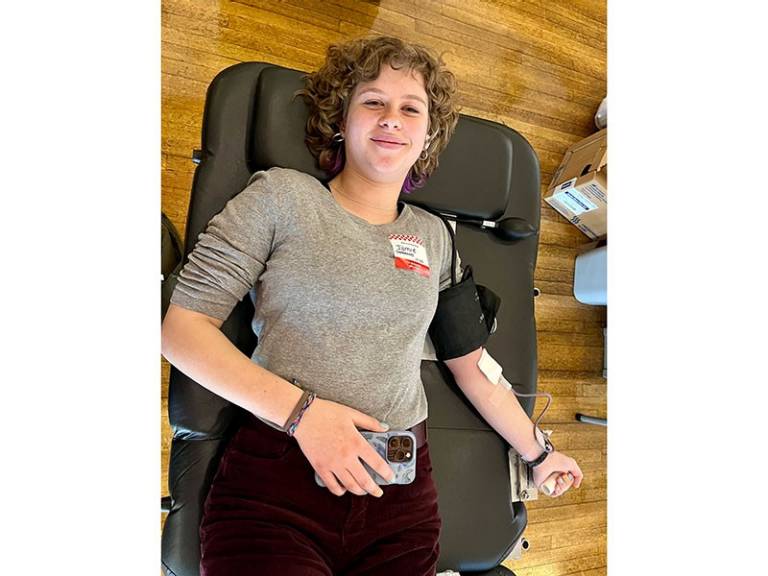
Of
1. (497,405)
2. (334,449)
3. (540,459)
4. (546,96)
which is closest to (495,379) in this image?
(497,405)

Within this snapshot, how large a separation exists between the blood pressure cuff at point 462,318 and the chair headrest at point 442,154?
188 millimetres

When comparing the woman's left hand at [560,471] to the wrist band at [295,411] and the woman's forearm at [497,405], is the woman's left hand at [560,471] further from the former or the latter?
the wrist band at [295,411]

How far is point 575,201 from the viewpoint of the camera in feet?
6.64

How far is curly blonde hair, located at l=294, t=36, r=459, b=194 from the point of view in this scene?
1204 millimetres

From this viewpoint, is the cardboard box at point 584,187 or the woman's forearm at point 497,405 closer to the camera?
the woman's forearm at point 497,405

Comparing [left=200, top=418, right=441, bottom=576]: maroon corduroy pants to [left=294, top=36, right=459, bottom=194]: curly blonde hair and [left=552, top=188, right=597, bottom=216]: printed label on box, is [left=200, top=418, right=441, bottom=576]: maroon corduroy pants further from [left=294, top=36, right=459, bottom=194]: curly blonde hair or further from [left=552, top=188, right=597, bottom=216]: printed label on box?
[left=552, top=188, right=597, bottom=216]: printed label on box

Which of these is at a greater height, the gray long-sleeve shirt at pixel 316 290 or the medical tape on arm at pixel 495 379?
the gray long-sleeve shirt at pixel 316 290

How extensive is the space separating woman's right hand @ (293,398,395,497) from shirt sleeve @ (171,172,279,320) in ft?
0.74

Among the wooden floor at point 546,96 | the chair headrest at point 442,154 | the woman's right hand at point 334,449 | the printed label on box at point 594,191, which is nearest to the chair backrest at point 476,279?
the chair headrest at point 442,154

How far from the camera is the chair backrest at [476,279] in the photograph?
3.72 ft

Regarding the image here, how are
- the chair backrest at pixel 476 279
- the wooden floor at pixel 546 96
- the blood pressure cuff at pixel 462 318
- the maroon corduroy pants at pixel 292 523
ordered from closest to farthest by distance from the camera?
the maroon corduroy pants at pixel 292 523
the chair backrest at pixel 476 279
the blood pressure cuff at pixel 462 318
the wooden floor at pixel 546 96

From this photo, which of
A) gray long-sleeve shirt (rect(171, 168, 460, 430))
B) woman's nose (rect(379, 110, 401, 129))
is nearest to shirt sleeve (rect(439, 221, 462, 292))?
gray long-sleeve shirt (rect(171, 168, 460, 430))

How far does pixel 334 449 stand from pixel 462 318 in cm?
40
